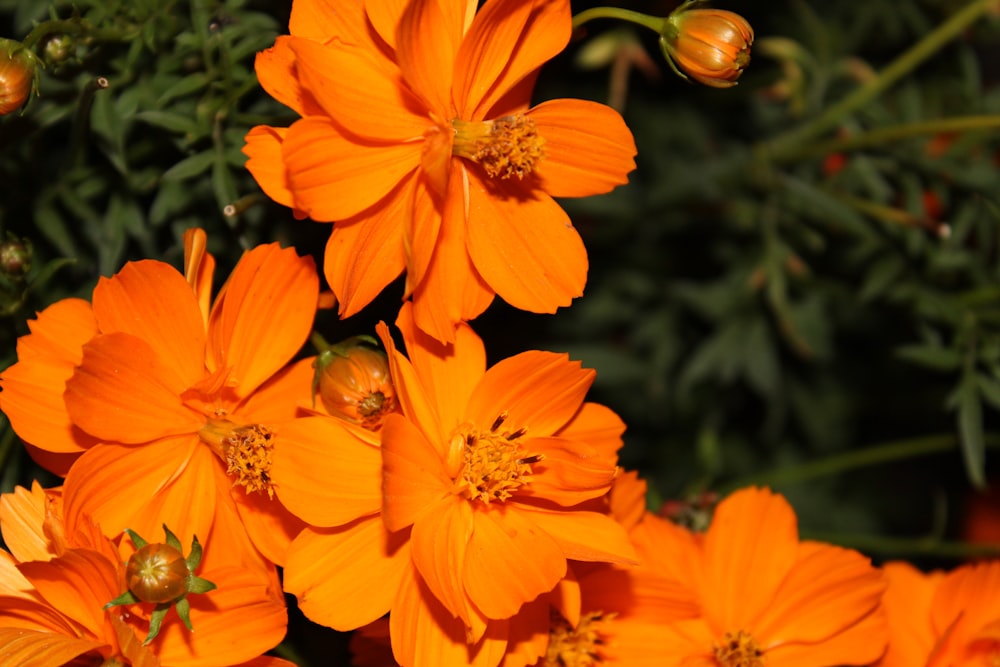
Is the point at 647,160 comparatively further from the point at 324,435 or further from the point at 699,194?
the point at 324,435

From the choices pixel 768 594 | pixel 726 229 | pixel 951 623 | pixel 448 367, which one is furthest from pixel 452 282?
pixel 726 229

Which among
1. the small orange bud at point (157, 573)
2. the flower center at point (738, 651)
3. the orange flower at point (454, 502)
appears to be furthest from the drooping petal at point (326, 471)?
the flower center at point (738, 651)

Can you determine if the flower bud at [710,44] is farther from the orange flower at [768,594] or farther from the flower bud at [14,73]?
the flower bud at [14,73]

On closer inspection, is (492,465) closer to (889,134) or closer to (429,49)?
(429,49)

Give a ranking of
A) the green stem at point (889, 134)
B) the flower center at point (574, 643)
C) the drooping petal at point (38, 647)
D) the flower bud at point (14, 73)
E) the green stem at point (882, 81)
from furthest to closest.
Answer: the green stem at point (882, 81) → the green stem at point (889, 134) → the flower center at point (574, 643) → the flower bud at point (14, 73) → the drooping petal at point (38, 647)

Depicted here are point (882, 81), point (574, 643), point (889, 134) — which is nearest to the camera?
point (574, 643)

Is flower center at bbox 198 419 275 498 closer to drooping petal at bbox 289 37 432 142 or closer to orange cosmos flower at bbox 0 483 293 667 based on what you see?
orange cosmos flower at bbox 0 483 293 667

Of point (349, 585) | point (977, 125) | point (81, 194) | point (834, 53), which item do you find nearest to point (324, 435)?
point (349, 585)
